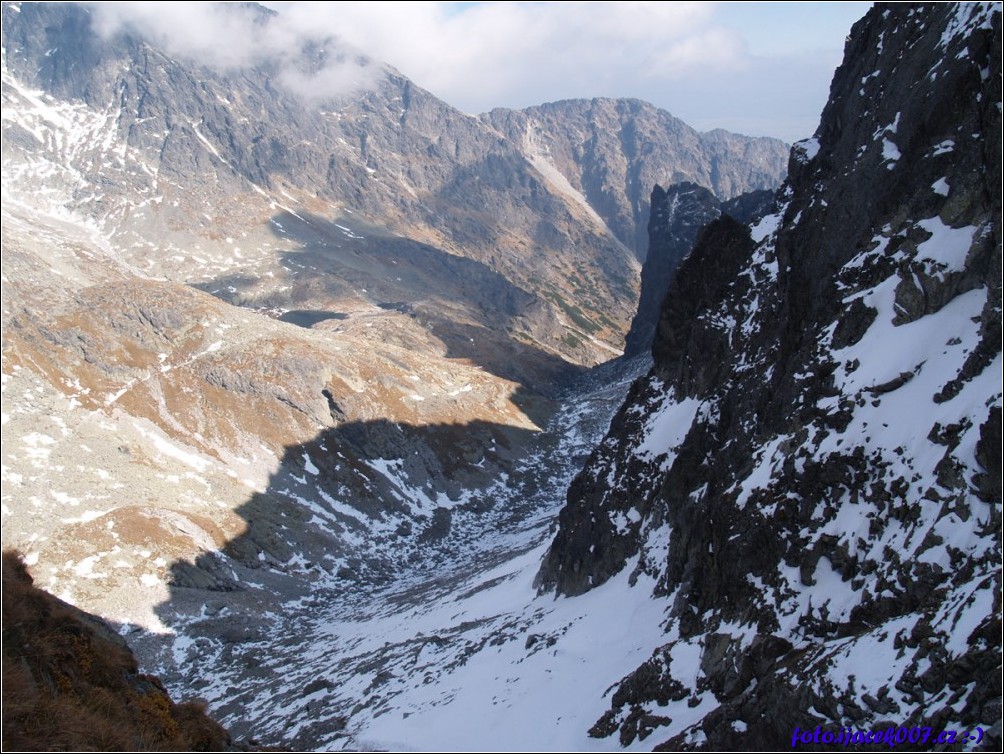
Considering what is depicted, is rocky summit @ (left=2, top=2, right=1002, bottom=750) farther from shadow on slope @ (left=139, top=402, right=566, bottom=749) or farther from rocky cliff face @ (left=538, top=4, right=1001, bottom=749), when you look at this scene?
shadow on slope @ (left=139, top=402, right=566, bottom=749)

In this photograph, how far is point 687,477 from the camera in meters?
43.8

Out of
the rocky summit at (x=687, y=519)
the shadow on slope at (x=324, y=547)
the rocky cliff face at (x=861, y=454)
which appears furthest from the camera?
the shadow on slope at (x=324, y=547)

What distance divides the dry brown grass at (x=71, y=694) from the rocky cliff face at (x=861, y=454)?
16811 millimetres

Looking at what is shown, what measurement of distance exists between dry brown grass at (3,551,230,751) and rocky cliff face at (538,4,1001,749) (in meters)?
16.8

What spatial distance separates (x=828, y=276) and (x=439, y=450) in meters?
101

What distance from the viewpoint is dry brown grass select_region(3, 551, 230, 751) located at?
11648 mm

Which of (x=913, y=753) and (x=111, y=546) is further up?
(x=111, y=546)

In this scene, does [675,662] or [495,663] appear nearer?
[675,662]

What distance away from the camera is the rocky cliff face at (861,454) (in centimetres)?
1920

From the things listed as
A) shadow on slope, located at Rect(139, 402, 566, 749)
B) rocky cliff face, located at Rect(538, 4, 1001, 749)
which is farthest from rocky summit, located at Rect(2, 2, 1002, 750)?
shadow on slope, located at Rect(139, 402, 566, 749)

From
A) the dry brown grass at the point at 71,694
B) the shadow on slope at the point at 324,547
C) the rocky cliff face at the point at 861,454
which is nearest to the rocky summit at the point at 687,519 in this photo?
the rocky cliff face at the point at 861,454

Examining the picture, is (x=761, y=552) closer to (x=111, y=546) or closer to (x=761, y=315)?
(x=761, y=315)

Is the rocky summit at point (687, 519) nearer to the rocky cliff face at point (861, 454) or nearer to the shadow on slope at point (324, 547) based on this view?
the rocky cliff face at point (861, 454)

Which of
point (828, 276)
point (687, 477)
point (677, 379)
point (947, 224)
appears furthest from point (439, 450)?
point (947, 224)
